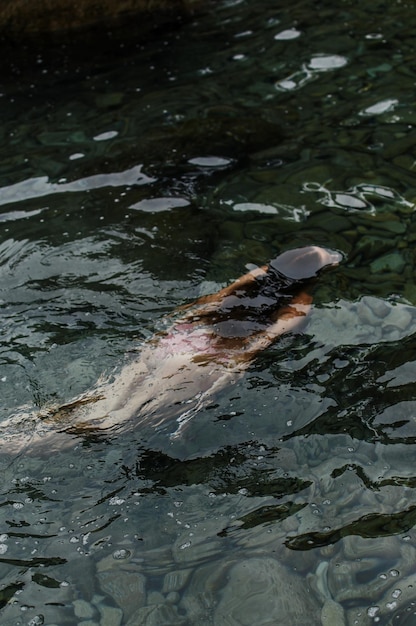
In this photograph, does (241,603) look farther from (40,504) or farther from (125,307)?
(125,307)

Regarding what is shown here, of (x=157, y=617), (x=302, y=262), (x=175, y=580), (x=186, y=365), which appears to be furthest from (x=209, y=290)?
(x=157, y=617)

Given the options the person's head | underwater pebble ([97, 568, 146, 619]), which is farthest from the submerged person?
underwater pebble ([97, 568, 146, 619])

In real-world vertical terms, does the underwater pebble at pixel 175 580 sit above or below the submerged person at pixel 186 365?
below

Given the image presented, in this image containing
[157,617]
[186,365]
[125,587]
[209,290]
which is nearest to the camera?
[157,617]

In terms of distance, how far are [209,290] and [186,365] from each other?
0.84 metres

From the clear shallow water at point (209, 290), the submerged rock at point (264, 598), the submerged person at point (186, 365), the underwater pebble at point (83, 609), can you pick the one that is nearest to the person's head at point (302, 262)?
the submerged person at point (186, 365)

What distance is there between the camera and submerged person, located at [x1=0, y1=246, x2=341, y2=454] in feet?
13.1

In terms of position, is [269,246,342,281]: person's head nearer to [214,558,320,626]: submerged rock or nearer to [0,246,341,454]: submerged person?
[0,246,341,454]: submerged person

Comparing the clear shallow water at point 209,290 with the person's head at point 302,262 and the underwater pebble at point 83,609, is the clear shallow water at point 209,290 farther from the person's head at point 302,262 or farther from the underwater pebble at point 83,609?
the person's head at point 302,262

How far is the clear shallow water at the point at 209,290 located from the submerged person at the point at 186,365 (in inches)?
3.4

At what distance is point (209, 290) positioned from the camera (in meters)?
4.94

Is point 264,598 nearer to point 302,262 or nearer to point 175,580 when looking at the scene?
point 175,580

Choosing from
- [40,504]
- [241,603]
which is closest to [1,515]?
[40,504]

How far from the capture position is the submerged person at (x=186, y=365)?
399cm
